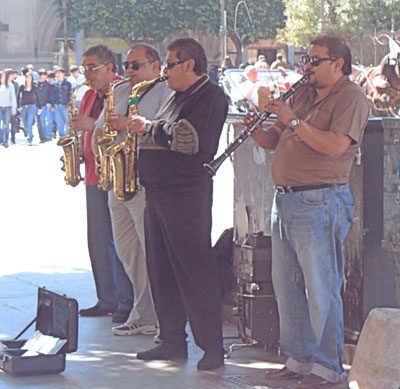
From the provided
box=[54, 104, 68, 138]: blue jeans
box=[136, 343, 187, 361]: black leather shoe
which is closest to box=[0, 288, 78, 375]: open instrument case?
box=[136, 343, 187, 361]: black leather shoe

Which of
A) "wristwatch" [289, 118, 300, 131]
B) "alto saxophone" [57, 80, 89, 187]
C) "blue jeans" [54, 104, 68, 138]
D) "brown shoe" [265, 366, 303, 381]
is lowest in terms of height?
"brown shoe" [265, 366, 303, 381]

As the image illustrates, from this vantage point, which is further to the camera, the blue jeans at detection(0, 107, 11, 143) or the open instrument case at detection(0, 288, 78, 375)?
the blue jeans at detection(0, 107, 11, 143)

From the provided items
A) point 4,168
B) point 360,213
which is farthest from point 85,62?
point 4,168

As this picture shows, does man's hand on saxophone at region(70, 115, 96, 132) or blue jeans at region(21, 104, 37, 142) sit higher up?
blue jeans at region(21, 104, 37, 142)

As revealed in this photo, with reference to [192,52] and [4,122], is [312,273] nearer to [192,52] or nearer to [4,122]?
[192,52]

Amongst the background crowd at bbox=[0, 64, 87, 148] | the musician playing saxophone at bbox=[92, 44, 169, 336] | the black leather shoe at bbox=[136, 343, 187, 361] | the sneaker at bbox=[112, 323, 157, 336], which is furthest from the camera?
the background crowd at bbox=[0, 64, 87, 148]

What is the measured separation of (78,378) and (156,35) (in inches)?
2312

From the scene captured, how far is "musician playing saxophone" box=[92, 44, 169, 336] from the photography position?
25.3 ft

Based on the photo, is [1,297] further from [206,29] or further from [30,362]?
[206,29]

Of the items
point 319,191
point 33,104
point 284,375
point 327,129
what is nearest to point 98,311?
point 284,375

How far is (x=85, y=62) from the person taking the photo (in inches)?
332

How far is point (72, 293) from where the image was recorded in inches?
Result: 378

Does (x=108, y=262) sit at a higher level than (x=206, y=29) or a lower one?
lower

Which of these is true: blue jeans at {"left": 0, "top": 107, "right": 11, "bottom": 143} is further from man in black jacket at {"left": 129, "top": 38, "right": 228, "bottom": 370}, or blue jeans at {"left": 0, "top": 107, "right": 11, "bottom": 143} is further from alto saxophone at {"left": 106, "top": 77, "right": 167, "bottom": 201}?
man in black jacket at {"left": 129, "top": 38, "right": 228, "bottom": 370}
